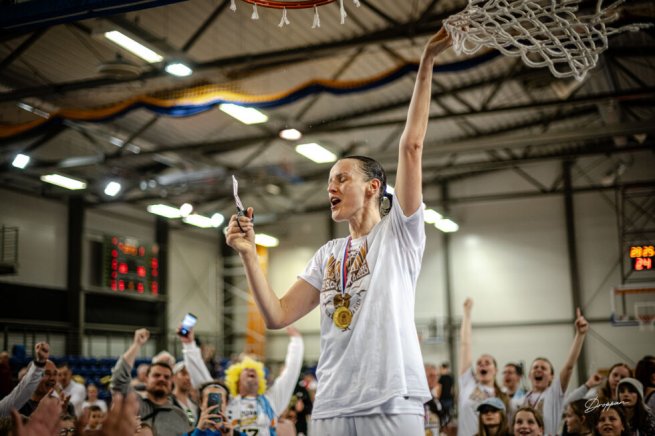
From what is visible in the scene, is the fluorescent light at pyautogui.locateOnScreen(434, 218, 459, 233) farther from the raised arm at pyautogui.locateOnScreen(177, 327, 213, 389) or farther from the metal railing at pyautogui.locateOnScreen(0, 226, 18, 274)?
the raised arm at pyautogui.locateOnScreen(177, 327, 213, 389)

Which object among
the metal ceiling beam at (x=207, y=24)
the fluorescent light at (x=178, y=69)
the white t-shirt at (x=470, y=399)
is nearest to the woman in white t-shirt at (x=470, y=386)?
the white t-shirt at (x=470, y=399)

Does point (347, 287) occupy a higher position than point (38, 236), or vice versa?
point (38, 236)

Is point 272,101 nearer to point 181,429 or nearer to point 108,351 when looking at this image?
point 181,429

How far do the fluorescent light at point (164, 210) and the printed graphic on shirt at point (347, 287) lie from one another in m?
16.7

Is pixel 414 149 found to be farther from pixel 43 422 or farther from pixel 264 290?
pixel 43 422

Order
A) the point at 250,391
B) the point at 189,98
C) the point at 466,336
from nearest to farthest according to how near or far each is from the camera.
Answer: the point at 466,336, the point at 250,391, the point at 189,98

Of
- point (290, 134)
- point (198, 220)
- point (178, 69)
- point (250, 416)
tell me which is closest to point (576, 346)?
point (250, 416)

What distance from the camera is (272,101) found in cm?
1286

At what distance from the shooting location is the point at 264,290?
124 inches

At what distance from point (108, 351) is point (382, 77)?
12.1 metres

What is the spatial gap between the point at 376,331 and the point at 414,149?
0.74 m

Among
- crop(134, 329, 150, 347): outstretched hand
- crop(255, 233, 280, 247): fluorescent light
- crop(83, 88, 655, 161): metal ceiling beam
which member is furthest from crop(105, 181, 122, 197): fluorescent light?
crop(134, 329, 150, 347): outstretched hand

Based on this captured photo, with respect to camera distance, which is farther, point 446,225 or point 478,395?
point 446,225

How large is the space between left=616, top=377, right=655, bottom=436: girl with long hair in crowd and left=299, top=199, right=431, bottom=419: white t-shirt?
390cm
